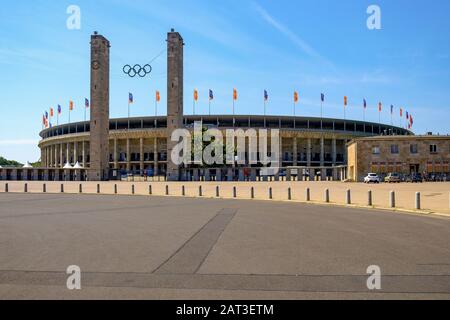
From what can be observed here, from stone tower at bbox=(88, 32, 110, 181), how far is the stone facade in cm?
4263

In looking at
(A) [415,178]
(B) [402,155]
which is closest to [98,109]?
(B) [402,155]

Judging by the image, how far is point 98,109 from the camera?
73875mm

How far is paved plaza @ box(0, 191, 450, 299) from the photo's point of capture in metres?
5.77

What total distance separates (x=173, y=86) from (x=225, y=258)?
63.9 metres

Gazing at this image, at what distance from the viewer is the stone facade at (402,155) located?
5734cm

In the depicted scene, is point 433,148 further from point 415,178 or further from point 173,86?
point 173,86

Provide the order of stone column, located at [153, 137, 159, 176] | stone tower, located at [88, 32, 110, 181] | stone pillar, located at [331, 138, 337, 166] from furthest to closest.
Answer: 1. stone pillar, located at [331, 138, 337, 166]
2. stone column, located at [153, 137, 159, 176]
3. stone tower, located at [88, 32, 110, 181]

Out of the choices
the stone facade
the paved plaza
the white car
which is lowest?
the paved plaza

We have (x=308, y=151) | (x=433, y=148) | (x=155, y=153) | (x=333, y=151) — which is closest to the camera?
(x=433, y=148)

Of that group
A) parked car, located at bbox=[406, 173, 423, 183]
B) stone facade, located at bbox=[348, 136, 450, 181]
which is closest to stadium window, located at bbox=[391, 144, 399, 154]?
stone facade, located at bbox=[348, 136, 450, 181]

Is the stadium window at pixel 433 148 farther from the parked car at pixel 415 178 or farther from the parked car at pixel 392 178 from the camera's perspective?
the parked car at pixel 392 178

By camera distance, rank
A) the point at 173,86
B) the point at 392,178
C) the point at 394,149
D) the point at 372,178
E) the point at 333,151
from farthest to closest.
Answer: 1. the point at 333,151
2. the point at 173,86
3. the point at 394,149
4. the point at 392,178
5. the point at 372,178

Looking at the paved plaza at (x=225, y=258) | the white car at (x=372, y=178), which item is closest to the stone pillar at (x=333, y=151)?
the white car at (x=372, y=178)

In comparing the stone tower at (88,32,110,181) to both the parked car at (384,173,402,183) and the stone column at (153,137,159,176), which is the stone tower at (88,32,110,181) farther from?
the parked car at (384,173,402,183)
